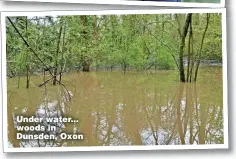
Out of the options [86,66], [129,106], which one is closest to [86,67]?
[86,66]

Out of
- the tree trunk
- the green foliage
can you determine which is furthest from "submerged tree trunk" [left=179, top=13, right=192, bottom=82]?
the tree trunk

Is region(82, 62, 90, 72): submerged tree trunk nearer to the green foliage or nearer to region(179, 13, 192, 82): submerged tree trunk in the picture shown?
Answer: the green foliage

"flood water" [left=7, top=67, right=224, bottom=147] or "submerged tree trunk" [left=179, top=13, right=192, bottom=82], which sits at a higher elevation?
"submerged tree trunk" [left=179, top=13, right=192, bottom=82]

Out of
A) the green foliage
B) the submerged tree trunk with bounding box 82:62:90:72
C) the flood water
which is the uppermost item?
the green foliage

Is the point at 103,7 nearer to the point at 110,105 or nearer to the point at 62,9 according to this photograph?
the point at 62,9

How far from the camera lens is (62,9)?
1336 millimetres

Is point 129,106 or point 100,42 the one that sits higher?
point 100,42

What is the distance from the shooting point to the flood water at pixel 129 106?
1.34 meters

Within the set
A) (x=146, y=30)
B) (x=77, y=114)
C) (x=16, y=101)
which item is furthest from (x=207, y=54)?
(x=16, y=101)

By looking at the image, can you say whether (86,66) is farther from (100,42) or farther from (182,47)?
(182,47)

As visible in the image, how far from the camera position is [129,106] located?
4.44 ft

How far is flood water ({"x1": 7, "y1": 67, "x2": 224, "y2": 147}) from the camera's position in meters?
1.34

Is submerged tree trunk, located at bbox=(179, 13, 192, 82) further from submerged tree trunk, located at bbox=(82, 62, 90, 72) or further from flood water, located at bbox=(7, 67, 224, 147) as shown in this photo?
submerged tree trunk, located at bbox=(82, 62, 90, 72)

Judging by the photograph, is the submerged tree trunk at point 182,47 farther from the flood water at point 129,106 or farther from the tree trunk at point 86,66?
the tree trunk at point 86,66
